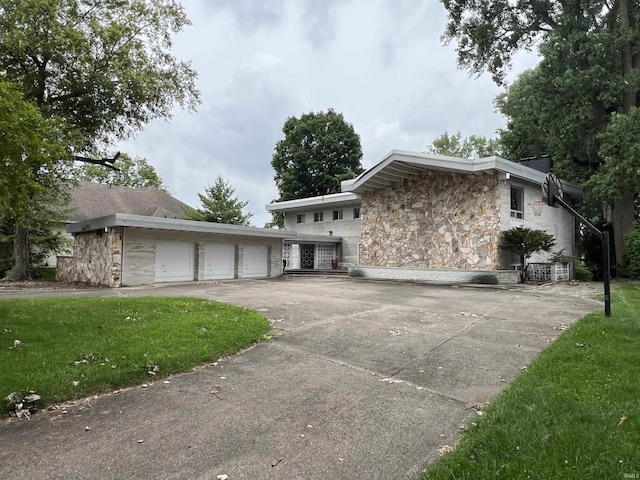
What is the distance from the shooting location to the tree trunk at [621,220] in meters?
18.2

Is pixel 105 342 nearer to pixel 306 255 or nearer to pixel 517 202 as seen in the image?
pixel 517 202

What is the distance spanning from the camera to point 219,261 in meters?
19.8

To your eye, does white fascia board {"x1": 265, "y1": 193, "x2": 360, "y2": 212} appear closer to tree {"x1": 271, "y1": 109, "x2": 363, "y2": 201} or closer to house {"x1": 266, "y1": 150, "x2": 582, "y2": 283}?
house {"x1": 266, "y1": 150, "x2": 582, "y2": 283}

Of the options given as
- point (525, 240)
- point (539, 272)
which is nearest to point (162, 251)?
point (525, 240)

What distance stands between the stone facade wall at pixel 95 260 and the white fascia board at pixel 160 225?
1.33 feet

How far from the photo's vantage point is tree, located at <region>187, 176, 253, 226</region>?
29.7m

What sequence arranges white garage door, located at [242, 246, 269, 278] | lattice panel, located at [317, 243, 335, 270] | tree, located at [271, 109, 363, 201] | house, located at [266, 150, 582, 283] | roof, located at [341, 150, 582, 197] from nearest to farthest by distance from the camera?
roof, located at [341, 150, 582, 197] → house, located at [266, 150, 582, 283] → white garage door, located at [242, 246, 269, 278] → lattice panel, located at [317, 243, 335, 270] → tree, located at [271, 109, 363, 201]

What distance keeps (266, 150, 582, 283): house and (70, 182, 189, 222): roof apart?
60.9 feet

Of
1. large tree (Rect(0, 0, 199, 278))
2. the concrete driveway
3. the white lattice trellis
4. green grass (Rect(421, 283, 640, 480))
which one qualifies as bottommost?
the concrete driveway

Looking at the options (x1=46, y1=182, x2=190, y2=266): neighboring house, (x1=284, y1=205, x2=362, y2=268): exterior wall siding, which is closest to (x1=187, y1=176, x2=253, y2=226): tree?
(x1=46, y1=182, x2=190, y2=266): neighboring house

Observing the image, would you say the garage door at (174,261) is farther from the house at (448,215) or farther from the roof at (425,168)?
the roof at (425,168)

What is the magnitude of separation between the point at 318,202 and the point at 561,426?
23036 mm

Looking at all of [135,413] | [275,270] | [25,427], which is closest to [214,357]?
[135,413]

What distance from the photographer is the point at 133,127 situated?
19.9 metres
